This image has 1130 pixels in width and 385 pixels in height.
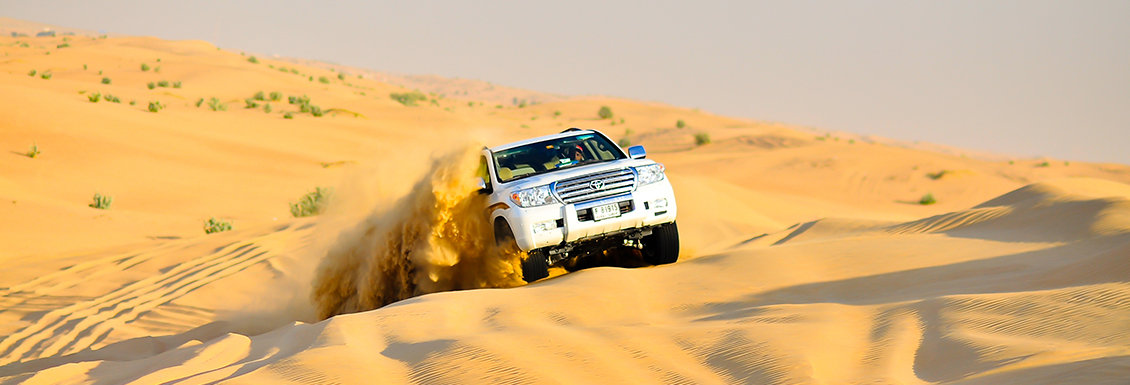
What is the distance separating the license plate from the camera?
7.23m

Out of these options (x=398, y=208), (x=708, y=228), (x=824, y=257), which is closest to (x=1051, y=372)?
(x=824, y=257)

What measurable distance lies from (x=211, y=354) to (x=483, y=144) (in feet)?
13.0

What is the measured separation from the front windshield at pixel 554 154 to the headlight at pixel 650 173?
592 millimetres

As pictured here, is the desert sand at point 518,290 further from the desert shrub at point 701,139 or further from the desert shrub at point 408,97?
the desert shrub at point 408,97

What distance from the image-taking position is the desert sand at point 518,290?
4.20m

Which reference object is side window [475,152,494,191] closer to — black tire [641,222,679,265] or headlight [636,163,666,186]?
headlight [636,163,666,186]

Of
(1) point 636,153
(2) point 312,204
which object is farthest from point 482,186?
(2) point 312,204

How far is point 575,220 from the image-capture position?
719 centimetres

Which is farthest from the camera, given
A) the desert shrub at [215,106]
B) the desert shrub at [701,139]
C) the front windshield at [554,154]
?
the desert shrub at [701,139]

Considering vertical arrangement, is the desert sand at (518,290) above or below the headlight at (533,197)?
below

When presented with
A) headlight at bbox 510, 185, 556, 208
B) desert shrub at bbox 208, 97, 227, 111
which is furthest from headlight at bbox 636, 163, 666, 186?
desert shrub at bbox 208, 97, 227, 111

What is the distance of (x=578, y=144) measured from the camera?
8.74m

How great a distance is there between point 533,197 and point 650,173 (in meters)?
1.26

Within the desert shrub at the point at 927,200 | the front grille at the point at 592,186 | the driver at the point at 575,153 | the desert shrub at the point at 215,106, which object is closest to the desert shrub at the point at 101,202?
the driver at the point at 575,153
